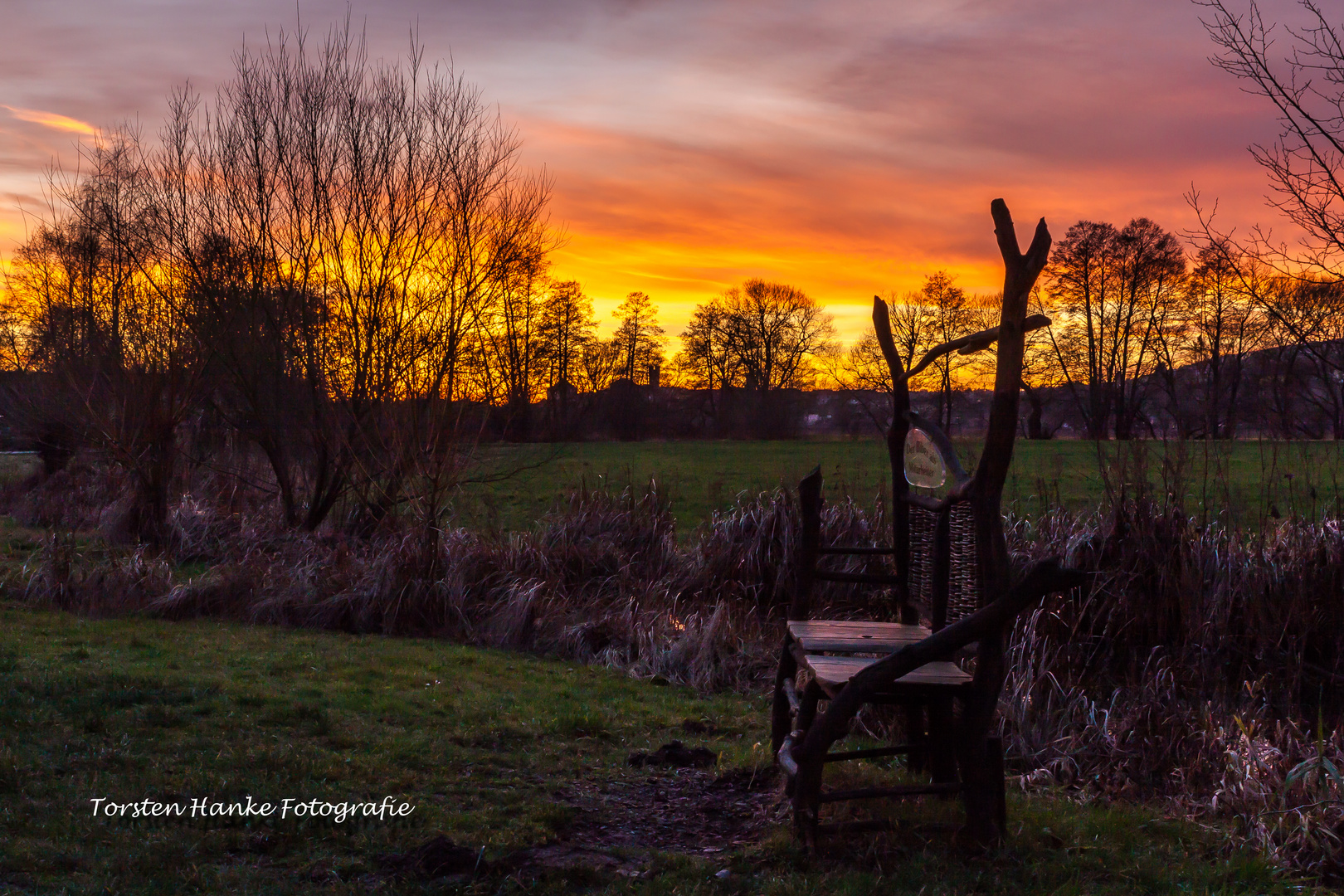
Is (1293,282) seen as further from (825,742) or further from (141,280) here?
(141,280)

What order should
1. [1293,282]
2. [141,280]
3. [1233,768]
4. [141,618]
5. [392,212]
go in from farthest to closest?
1. [141,280]
2. [392,212]
3. [141,618]
4. [1293,282]
5. [1233,768]

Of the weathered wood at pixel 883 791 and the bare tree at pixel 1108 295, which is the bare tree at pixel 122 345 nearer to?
the weathered wood at pixel 883 791

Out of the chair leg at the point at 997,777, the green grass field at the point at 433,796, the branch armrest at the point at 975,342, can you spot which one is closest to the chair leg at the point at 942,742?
the green grass field at the point at 433,796

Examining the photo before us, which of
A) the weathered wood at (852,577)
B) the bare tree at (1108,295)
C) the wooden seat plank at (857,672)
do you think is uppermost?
the bare tree at (1108,295)

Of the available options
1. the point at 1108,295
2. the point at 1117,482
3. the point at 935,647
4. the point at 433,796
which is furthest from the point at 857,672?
the point at 1108,295

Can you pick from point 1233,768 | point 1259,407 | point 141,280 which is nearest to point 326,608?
point 1233,768

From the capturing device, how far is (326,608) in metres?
8.94

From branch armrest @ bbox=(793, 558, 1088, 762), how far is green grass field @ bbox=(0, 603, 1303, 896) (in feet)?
1.82

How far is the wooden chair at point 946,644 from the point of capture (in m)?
3.46

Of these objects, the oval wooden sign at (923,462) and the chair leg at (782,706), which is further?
the chair leg at (782,706)

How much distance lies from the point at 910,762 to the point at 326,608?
6082 mm

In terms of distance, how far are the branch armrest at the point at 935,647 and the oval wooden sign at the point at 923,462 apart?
0.94 metres

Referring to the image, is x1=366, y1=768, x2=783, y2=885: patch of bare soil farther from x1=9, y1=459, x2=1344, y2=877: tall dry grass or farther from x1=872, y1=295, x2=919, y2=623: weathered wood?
x1=9, y1=459, x2=1344, y2=877: tall dry grass

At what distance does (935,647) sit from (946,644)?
4 centimetres
